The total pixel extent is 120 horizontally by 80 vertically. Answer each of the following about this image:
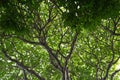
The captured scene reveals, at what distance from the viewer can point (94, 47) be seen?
15227 millimetres

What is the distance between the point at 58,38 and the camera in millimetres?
14617

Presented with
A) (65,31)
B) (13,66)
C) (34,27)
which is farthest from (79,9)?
(13,66)

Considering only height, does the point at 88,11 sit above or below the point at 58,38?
above

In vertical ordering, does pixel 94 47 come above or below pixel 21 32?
below

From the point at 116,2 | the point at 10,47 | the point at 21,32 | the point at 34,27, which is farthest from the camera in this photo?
the point at 10,47

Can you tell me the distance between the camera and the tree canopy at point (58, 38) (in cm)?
717

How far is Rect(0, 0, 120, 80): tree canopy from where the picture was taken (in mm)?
7172

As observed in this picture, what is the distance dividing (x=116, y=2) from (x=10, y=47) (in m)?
8.69

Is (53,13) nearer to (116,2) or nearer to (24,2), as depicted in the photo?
(24,2)

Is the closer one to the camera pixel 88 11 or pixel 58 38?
pixel 88 11

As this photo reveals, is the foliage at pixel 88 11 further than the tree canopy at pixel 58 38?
No

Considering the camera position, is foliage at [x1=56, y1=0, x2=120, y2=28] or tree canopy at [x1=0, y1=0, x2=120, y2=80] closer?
foliage at [x1=56, y1=0, x2=120, y2=28]

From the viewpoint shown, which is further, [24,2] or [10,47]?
[10,47]

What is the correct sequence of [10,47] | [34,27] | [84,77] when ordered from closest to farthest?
[34,27], [10,47], [84,77]
